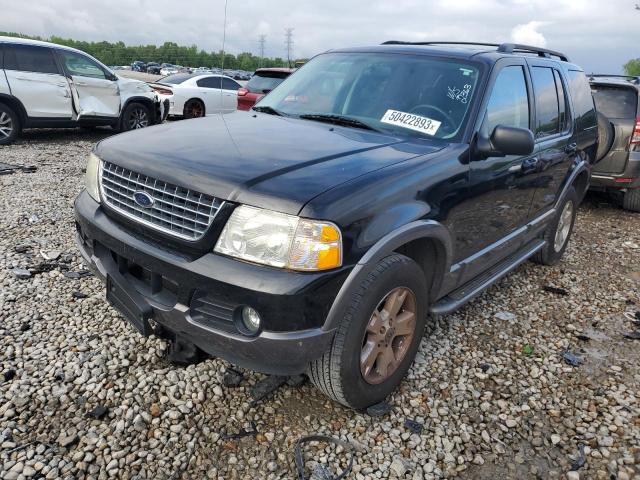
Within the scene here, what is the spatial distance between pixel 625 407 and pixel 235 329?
7.56ft

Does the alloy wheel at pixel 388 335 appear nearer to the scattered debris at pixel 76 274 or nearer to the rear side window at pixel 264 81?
the scattered debris at pixel 76 274

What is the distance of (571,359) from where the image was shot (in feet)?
10.9

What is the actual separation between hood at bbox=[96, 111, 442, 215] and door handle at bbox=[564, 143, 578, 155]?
2.01m

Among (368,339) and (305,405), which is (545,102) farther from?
(305,405)

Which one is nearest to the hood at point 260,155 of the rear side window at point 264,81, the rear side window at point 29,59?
the rear side window at point 29,59

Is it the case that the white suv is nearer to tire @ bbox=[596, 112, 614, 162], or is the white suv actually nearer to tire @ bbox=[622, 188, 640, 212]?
tire @ bbox=[596, 112, 614, 162]

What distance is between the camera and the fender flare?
2141mm

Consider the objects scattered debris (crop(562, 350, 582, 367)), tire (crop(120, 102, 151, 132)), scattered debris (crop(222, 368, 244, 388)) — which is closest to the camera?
scattered debris (crop(222, 368, 244, 388))

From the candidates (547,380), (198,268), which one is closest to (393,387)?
(547,380)

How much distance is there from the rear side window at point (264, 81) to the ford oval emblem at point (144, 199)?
903cm

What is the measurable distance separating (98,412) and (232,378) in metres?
0.69

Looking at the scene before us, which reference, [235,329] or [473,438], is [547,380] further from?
[235,329]

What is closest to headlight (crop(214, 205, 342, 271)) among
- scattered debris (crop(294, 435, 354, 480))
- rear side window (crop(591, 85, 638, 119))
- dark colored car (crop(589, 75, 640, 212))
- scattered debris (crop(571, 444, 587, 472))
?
scattered debris (crop(294, 435, 354, 480))

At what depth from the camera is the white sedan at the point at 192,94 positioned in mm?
12953
